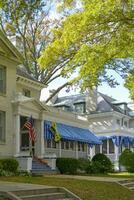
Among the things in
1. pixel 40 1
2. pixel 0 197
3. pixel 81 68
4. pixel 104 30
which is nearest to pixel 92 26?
pixel 104 30

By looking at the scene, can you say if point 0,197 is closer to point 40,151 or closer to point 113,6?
point 113,6

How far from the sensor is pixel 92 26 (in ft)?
69.4

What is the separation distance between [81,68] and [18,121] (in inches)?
368

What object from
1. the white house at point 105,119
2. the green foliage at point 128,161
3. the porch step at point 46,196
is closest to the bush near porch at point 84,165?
the green foliage at point 128,161

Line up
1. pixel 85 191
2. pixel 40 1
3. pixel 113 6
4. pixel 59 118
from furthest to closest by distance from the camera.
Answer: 1. pixel 59 118
2. pixel 113 6
3. pixel 85 191
4. pixel 40 1

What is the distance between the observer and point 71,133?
37.1 meters

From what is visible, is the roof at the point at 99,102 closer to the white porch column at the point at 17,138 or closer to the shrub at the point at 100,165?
the shrub at the point at 100,165

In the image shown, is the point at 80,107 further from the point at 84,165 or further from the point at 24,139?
the point at 24,139

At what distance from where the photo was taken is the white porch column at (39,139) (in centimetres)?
3247

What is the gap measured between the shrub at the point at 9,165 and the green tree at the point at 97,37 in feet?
22.2

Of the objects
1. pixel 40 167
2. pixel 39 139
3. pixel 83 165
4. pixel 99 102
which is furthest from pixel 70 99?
pixel 40 167

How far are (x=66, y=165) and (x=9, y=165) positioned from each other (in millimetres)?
5913

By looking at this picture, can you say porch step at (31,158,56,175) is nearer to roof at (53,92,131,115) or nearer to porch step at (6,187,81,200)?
porch step at (6,187,81,200)

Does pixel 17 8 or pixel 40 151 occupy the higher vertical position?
pixel 17 8
